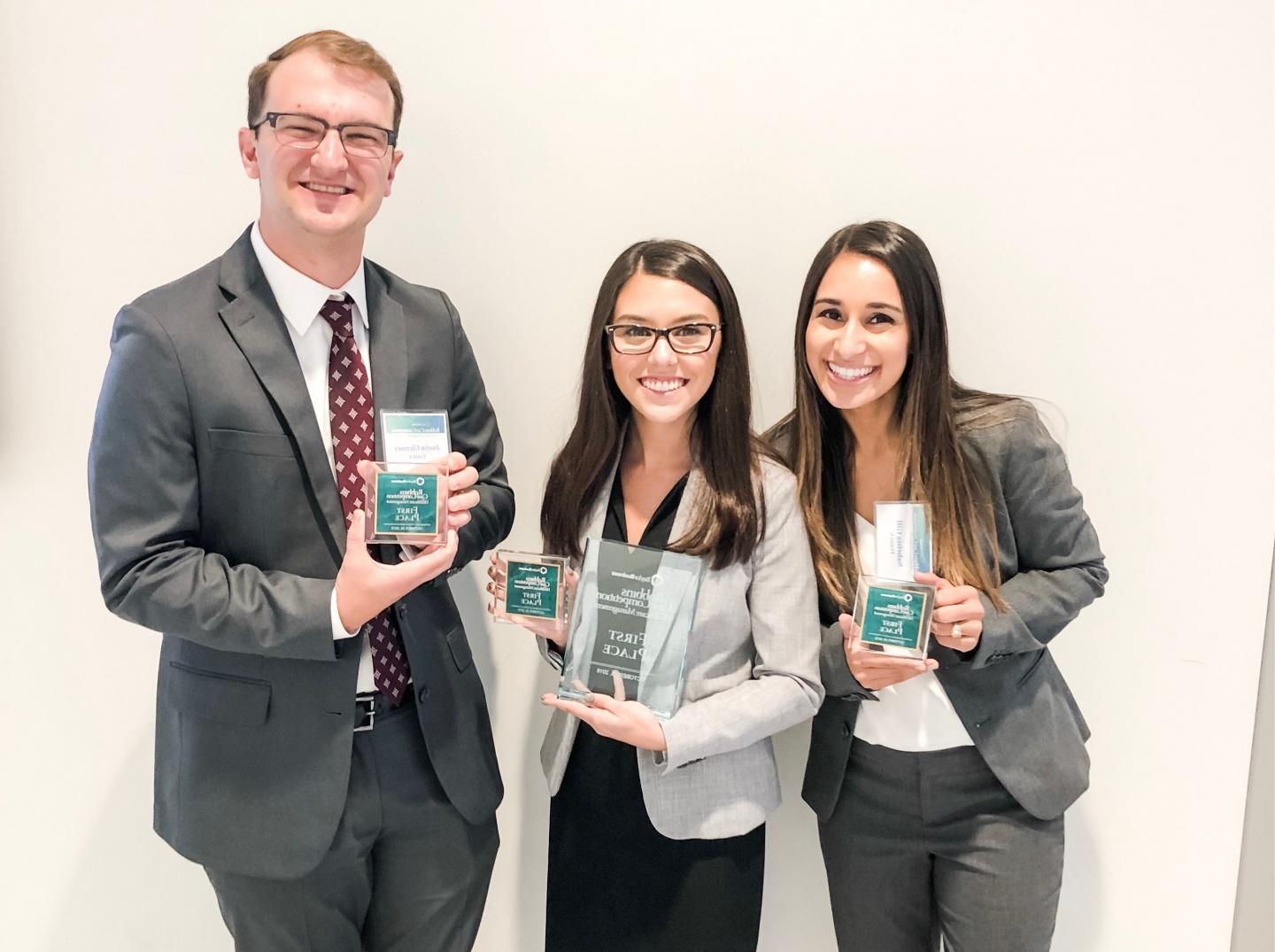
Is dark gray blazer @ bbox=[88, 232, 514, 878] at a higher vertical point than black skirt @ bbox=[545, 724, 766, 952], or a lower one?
higher

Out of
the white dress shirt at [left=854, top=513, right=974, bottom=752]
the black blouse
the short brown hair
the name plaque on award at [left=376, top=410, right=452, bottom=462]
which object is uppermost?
the short brown hair

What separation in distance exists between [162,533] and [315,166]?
692 mm

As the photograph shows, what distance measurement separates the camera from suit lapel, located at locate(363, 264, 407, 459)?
5.68 feet

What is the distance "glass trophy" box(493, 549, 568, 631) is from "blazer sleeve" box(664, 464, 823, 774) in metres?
0.31

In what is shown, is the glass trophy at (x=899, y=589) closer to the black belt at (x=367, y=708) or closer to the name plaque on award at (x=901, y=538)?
the name plaque on award at (x=901, y=538)

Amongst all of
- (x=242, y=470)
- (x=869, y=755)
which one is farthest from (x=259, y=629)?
(x=869, y=755)

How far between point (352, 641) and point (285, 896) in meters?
0.50

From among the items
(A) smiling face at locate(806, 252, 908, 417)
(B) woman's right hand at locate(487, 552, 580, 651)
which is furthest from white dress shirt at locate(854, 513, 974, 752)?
(B) woman's right hand at locate(487, 552, 580, 651)

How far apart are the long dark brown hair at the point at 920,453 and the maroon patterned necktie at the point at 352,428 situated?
0.86 m

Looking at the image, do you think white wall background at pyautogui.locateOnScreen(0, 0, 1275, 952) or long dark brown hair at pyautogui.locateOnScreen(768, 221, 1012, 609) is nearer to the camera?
long dark brown hair at pyautogui.locateOnScreen(768, 221, 1012, 609)

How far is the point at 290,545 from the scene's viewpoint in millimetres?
1659

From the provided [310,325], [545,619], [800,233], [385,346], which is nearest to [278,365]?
[310,325]

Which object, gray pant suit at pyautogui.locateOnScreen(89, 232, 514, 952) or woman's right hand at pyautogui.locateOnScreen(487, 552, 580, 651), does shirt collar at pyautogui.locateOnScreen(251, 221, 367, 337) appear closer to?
gray pant suit at pyautogui.locateOnScreen(89, 232, 514, 952)

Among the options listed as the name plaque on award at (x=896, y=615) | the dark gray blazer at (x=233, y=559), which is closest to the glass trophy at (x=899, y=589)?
the name plaque on award at (x=896, y=615)
